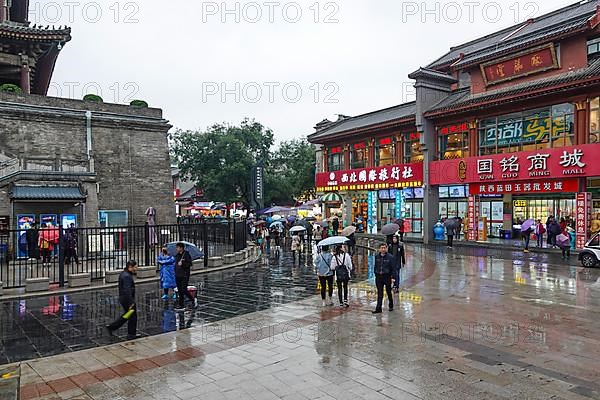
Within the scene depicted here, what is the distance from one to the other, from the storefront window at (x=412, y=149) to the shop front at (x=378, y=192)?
778 mm

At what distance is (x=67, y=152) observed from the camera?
84.4ft

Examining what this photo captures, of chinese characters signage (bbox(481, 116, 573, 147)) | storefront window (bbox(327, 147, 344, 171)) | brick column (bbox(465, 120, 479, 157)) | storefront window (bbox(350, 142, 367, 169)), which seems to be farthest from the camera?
storefront window (bbox(327, 147, 344, 171))

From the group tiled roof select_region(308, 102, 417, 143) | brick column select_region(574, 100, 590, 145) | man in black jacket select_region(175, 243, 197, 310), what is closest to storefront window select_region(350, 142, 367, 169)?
tiled roof select_region(308, 102, 417, 143)

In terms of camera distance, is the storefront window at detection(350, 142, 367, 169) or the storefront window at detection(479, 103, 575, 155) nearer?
the storefront window at detection(479, 103, 575, 155)

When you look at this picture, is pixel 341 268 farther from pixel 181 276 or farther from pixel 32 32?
pixel 32 32

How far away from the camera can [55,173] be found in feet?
70.9

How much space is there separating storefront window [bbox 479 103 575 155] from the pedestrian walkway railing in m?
15.4

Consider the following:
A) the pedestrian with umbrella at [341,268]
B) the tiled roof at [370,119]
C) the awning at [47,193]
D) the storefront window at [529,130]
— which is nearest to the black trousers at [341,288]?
the pedestrian with umbrella at [341,268]

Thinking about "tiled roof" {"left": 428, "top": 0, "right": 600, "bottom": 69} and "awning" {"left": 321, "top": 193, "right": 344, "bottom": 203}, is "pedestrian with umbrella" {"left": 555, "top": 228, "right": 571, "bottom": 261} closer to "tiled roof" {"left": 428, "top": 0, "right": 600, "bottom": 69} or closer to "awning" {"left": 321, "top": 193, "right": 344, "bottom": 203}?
"tiled roof" {"left": 428, "top": 0, "right": 600, "bottom": 69}

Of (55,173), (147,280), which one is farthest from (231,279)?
(55,173)

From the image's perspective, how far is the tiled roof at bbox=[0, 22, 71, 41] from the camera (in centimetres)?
2448

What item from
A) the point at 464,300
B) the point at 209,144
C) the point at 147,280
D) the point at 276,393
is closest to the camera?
the point at 276,393

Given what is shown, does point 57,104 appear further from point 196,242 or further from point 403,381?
point 403,381

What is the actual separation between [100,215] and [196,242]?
10.7m
